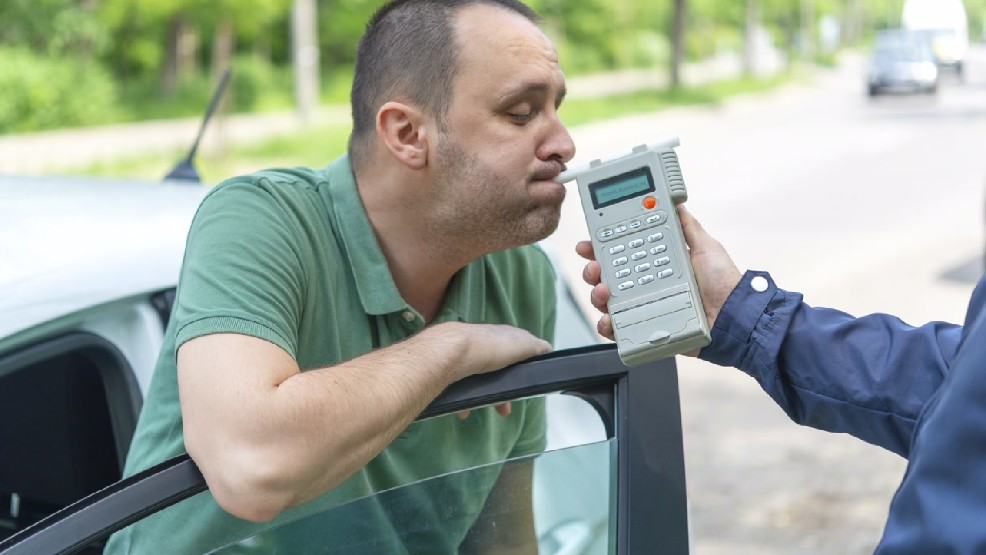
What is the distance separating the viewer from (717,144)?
687 inches

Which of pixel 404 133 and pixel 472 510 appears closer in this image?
pixel 472 510

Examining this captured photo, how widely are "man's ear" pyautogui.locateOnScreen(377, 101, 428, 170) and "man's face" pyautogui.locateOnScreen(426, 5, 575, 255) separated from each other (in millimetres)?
32

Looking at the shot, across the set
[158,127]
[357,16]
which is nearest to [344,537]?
[158,127]

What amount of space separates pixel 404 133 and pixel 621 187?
1.54 ft

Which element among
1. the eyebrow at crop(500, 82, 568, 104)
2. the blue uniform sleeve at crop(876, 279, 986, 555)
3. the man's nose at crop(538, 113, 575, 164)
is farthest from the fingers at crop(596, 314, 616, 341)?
the blue uniform sleeve at crop(876, 279, 986, 555)

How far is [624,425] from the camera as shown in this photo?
1690 mm

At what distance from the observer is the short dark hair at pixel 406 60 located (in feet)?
6.67

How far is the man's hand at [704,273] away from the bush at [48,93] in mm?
13807

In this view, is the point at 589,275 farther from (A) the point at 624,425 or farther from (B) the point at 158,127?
(B) the point at 158,127

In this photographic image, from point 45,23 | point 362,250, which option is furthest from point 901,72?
point 362,250

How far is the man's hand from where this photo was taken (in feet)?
5.65

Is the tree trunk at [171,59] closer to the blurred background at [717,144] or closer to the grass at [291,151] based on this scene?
the blurred background at [717,144]

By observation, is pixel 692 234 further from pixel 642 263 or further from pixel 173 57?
pixel 173 57

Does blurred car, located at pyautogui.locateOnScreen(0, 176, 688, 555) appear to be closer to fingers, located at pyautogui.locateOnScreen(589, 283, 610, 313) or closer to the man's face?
fingers, located at pyautogui.locateOnScreen(589, 283, 610, 313)
